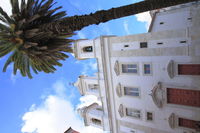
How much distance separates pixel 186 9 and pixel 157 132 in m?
12.1

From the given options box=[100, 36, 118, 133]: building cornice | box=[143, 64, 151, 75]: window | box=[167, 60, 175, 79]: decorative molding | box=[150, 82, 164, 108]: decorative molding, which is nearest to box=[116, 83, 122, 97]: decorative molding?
box=[100, 36, 118, 133]: building cornice

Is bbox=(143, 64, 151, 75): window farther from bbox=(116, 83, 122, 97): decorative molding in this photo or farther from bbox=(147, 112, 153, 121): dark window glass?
bbox=(147, 112, 153, 121): dark window glass

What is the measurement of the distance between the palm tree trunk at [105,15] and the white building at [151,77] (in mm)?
8082

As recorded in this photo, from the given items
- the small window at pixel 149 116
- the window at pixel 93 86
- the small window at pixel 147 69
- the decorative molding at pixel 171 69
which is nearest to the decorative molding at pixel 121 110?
the small window at pixel 149 116

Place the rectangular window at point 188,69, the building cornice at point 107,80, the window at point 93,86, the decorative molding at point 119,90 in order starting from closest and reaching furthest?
1. the rectangular window at point 188,69
2. the decorative molding at point 119,90
3. the building cornice at point 107,80
4. the window at point 93,86

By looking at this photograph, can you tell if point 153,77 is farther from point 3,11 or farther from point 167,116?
point 3,11

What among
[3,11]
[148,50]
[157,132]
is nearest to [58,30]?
[3,11]

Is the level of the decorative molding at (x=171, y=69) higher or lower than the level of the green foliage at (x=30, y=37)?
lower

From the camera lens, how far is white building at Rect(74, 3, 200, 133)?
537 inches

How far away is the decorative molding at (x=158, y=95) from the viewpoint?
14.9 meters

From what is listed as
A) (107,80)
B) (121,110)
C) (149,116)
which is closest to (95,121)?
(121,110)

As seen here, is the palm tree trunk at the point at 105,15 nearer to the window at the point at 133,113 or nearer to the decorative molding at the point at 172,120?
the decorative molding at the point at 172,120

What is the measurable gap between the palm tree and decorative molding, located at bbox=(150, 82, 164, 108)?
885 centimetres

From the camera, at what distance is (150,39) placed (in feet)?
49.9
